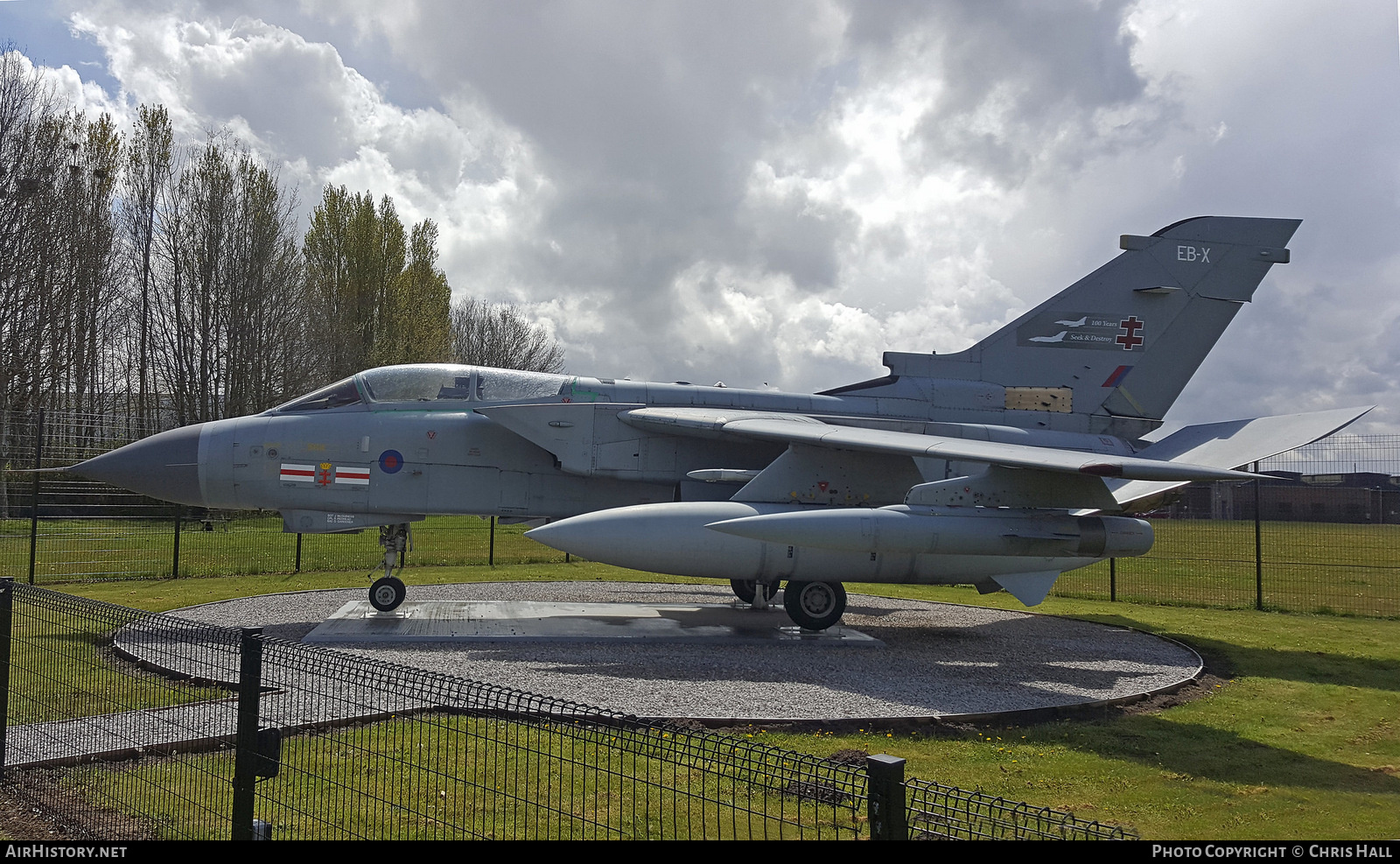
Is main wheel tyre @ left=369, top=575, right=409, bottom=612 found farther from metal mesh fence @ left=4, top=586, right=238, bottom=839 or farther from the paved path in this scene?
metal mesh fence @ left=4, top=586, right=238, bottom=839

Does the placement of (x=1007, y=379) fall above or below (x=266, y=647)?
above

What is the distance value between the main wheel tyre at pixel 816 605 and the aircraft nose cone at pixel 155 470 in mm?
7799

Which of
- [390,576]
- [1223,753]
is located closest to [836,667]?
[1223,753]

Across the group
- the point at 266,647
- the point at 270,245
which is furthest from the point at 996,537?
the point at 270,245

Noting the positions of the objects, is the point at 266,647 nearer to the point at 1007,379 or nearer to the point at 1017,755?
the point at 1017,755

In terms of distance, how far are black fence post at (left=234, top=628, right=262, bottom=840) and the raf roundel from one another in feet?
25.0

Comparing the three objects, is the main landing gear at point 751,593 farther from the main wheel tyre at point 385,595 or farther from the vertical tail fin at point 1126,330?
the main wheel tyre at point 385,595

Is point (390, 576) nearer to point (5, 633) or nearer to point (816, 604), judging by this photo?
point (816, 604)

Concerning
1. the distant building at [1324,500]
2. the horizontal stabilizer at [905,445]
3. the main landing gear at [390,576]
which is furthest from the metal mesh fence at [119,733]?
the distant building at [1324,500]

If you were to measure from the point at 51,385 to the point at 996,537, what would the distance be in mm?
33793

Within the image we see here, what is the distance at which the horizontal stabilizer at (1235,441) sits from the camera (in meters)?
9.51

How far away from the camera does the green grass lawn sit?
5.00 meters

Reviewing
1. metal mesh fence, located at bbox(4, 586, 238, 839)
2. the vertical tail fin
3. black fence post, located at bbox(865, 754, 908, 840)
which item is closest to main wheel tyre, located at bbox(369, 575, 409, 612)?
metal mesh fence, located at bbox(4, 586, 238, 839)

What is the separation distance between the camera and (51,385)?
3086 cm
